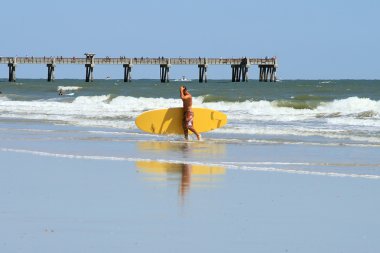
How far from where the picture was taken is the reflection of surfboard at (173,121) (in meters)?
22.1

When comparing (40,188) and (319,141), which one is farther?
(319,141)

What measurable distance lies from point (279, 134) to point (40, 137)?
566cm

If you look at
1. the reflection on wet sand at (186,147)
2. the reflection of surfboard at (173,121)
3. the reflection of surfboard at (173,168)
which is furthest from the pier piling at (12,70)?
the reflection of surfboard at (173,168)

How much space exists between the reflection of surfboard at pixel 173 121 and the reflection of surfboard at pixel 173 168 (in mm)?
7674

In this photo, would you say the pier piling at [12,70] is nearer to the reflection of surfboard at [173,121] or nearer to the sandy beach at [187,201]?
the reflection of surfboard at [173,121]

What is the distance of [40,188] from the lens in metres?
11.1

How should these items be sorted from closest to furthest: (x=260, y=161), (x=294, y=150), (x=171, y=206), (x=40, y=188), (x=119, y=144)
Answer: (x=171, y=206)
(x=40, y=188)
(x=260, y=161)
(x=294, y=150)
(x=119, y=144)

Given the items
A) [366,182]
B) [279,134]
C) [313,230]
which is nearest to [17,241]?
[313,230]

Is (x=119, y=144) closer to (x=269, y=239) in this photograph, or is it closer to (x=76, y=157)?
(x=76, y=157)

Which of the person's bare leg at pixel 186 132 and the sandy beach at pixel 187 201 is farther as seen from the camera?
the person's bare leg at pixel 186 132

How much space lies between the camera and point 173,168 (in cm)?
1362

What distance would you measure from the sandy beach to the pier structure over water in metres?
91.3

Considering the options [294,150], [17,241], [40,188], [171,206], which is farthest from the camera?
[294,150]

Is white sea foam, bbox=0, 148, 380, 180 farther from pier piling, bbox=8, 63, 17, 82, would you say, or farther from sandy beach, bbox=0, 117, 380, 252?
pier piling, bbox=8, 63, 17, 82
